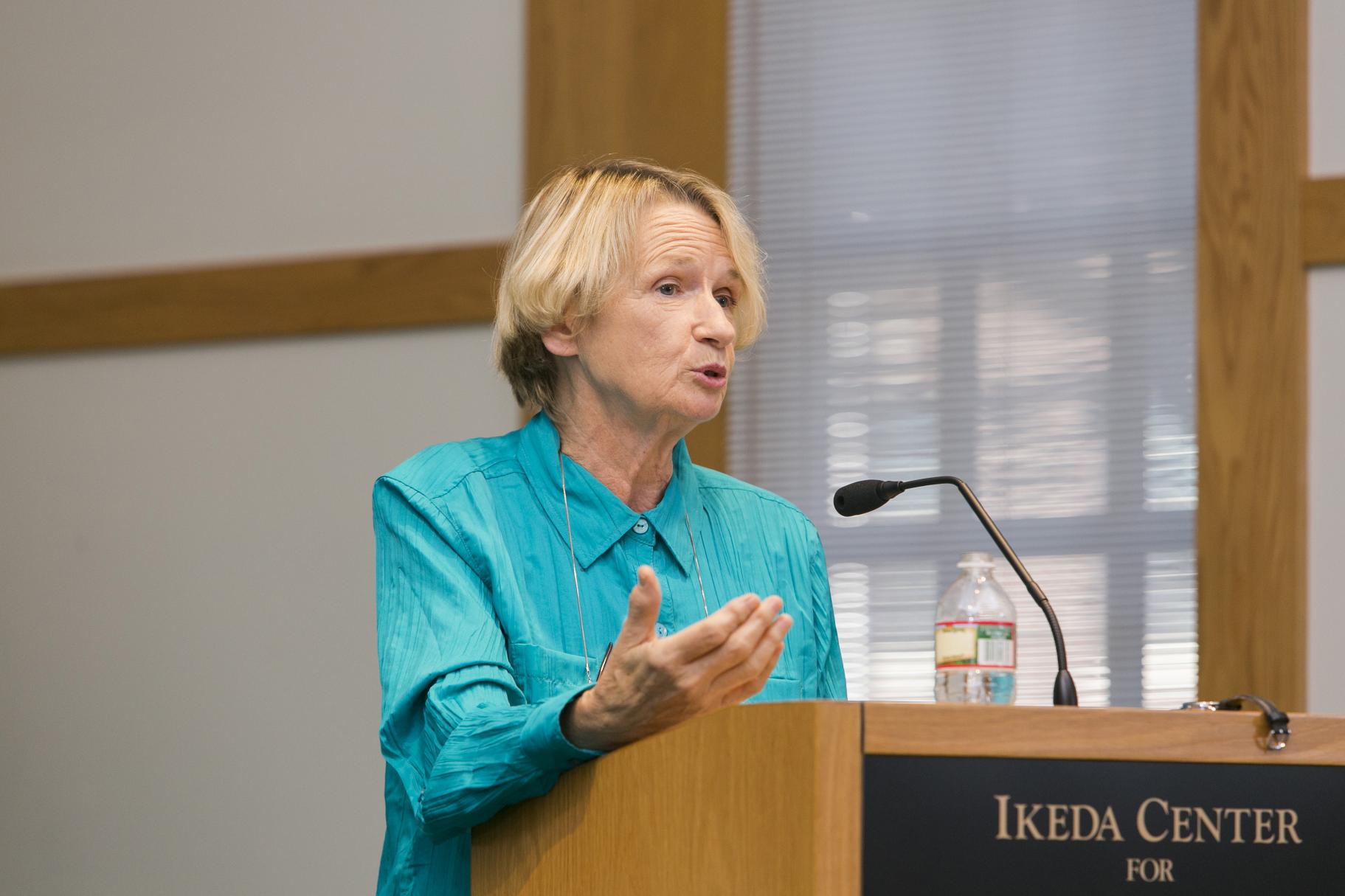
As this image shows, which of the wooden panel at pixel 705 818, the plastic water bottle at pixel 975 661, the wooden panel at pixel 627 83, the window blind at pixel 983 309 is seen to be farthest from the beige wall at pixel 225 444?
the wooden panel at pixel 705 818

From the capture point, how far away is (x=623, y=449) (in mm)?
2229

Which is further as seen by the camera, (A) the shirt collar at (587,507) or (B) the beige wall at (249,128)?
(B) the beige wall at (249,128)

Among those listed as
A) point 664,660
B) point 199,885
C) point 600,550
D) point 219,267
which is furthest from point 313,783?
point 664,660

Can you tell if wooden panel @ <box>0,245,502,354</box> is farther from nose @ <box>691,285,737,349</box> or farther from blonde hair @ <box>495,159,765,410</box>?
nose @ <box>691,285,737,349</box>

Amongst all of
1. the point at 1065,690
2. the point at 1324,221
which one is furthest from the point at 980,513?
the point at 1324,221

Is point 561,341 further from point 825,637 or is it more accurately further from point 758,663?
point 758,663

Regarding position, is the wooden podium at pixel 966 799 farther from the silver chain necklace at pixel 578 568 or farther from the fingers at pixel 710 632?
the silver chain necklace at pixel 578 568

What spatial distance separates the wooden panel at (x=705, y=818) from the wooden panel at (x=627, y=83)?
8.78 feet

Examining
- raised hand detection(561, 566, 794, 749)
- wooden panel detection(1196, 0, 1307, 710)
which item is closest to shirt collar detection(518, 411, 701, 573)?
raised hand detection(561, 566, 794, 749)

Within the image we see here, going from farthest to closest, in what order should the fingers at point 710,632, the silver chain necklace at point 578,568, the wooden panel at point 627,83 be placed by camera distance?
the wooden panel at point 627,83 < the silver chain necklace at point 578,568 < the fingers at point 710,632

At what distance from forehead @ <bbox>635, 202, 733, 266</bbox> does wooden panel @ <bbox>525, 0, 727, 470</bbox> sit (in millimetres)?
1990

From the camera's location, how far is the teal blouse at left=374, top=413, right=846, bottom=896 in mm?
1668

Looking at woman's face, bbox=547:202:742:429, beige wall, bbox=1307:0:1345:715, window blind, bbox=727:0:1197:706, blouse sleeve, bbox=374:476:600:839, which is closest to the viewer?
blouse sleeve, bbox=374:476:600:839

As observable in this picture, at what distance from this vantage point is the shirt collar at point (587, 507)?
2107mm
